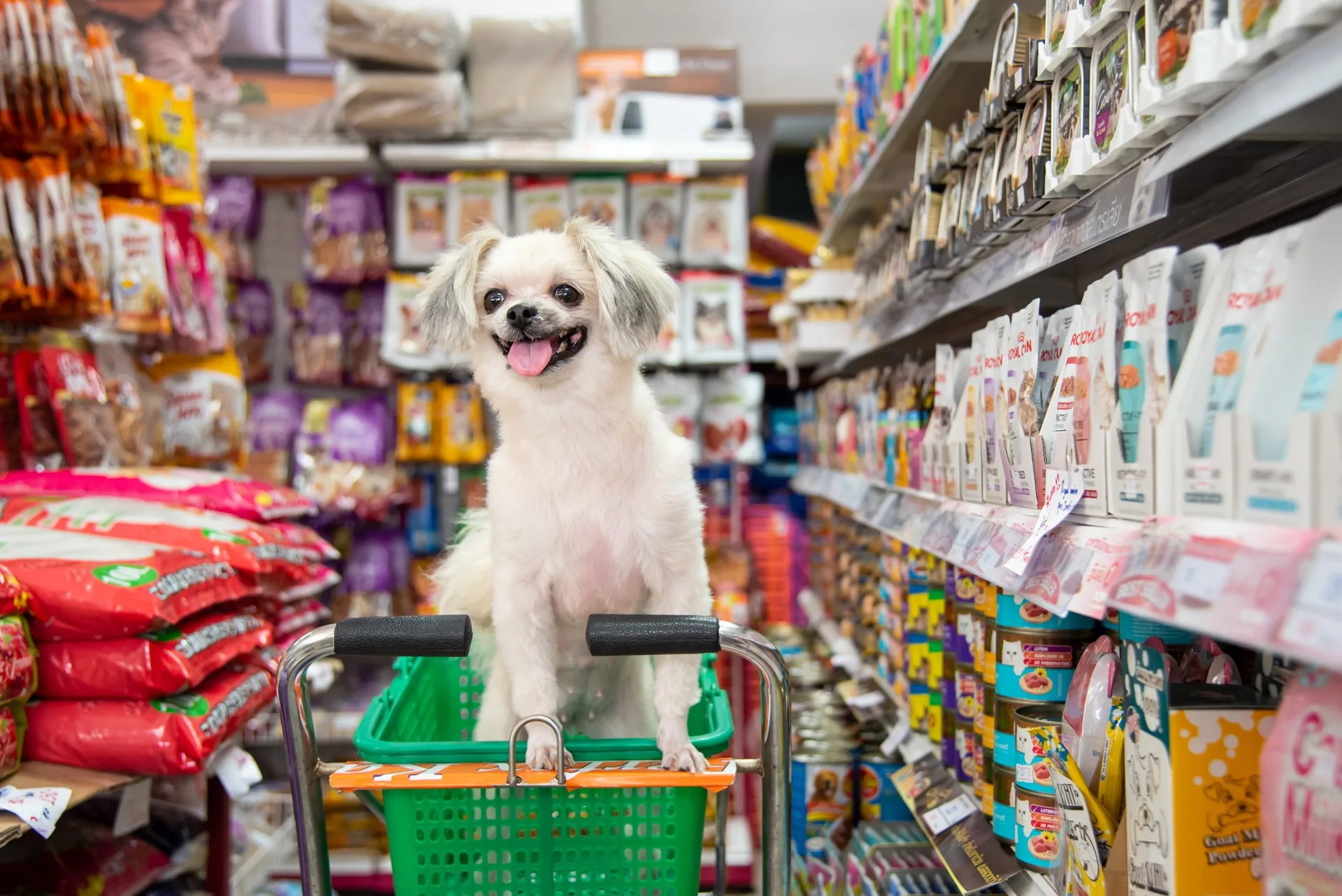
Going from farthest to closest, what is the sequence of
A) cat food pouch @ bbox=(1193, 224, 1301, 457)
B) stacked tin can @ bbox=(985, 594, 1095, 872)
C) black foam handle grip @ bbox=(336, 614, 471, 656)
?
stacked tin can @ bbox=(985, 594, 1095, 872) < black foam handle grip @ bbox=(336, 614, 471, 656) < cat food pouch @ bbox=(1193, 224, 1301, 457)

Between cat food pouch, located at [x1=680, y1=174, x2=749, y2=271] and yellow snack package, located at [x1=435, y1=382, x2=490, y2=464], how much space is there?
1.21 m

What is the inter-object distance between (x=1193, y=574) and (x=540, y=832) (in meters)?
0.94

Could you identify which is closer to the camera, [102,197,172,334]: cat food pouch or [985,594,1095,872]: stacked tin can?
[985,594,1095,872]: stacked tin can

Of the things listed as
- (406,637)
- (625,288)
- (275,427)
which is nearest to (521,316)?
(625,288)

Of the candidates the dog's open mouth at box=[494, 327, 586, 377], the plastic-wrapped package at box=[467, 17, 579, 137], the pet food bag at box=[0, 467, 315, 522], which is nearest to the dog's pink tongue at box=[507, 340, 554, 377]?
the dog's open mouth at box=[494, 327, 586, 377]

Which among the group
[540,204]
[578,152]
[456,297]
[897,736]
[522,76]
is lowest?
[897,736]

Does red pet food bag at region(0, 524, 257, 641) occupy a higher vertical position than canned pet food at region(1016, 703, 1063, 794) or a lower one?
higher

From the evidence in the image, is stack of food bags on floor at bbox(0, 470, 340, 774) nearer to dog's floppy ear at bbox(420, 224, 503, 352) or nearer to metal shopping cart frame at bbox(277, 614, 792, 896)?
metal shopping cart frame at bbox(277, 614, 792, 896)

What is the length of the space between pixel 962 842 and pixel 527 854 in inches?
28.5

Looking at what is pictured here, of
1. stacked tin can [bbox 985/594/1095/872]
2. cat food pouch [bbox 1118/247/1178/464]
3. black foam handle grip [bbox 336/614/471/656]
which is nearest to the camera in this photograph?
cat food pouch [bbox 1118/247/1178/464]

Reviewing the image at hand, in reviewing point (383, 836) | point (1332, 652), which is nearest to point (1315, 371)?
point (1332, 652)

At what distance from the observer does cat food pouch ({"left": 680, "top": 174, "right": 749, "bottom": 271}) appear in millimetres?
4246

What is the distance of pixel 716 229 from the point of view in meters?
4.26

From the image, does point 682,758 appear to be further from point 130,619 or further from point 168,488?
point 168,488
